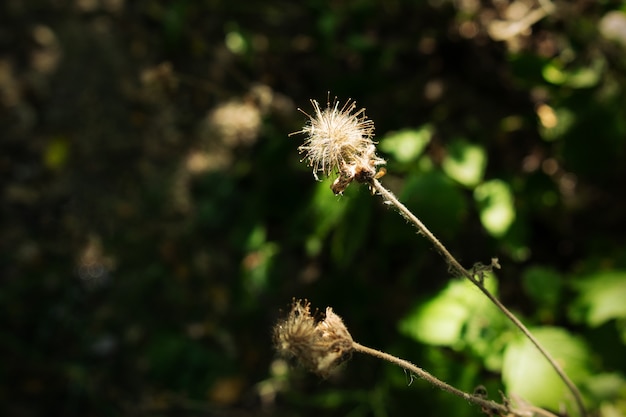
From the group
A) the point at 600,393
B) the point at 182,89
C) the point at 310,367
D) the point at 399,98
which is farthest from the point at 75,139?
the point at 600,393

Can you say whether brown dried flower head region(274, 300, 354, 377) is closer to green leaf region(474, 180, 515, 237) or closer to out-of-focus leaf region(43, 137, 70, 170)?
green leaf region(474, 180, 515, 237)

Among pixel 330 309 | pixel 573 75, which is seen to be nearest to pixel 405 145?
pixel 573 75

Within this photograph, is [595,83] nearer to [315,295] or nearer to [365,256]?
[365,256]

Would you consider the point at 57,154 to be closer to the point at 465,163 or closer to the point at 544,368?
the point at 465,163

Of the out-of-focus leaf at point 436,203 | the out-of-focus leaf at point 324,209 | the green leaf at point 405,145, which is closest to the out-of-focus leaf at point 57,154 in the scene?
the out-of-focus leaf at point 324,209

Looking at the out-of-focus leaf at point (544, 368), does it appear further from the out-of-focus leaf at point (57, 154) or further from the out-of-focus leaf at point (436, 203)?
the out-of-focus leaf at point (57, 154)

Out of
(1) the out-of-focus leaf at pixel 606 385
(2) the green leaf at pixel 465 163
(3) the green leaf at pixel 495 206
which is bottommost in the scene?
(1) the out-of-focus leaf at pixel 606 385

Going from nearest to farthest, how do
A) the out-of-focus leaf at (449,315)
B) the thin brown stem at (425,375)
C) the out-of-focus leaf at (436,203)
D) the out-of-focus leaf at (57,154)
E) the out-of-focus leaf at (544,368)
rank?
the thin brown stem at (425,375) < the out-of-focus leaf at (544,368) < the out-of-focus leaf at (449,315) < the out-of-focus leaf at (436,203) < the out-of-focus leaf at (57,154)
